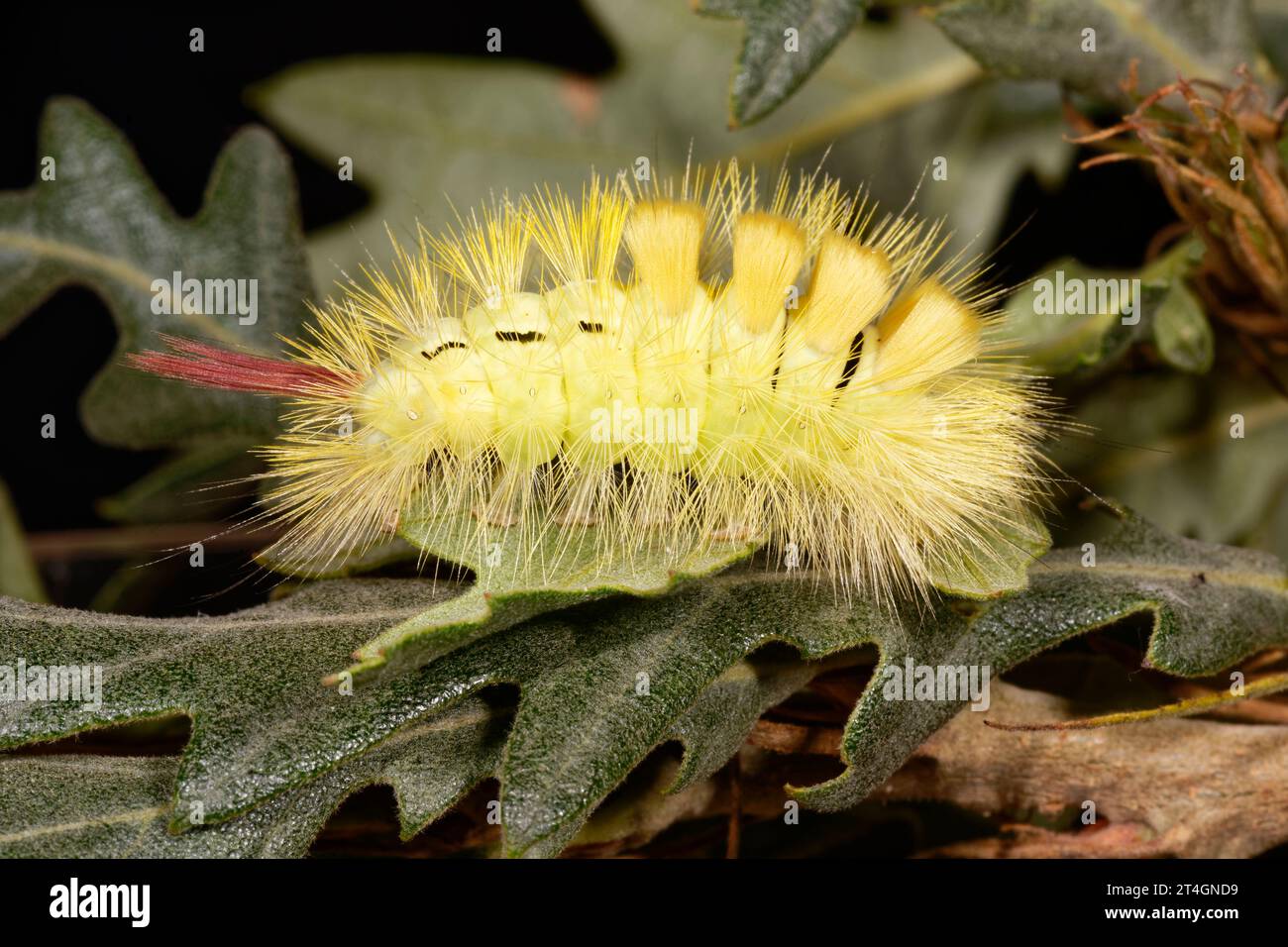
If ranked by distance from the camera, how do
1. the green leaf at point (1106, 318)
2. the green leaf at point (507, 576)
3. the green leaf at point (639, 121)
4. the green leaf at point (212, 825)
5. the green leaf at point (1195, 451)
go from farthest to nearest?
the green leaf at point (639, 121) → the green leaf at point (1195, 451) → the green leaf at point (1106, 318) → the green leaf at point (212, 825) → the green leaf at point (507, 576)

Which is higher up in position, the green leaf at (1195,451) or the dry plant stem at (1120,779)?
the green leaf at (1195,451)

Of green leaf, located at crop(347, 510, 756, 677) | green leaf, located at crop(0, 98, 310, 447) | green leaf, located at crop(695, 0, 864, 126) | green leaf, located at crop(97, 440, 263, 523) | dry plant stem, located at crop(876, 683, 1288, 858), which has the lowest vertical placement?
dry plant stem, located at crop(876, 683, 1288, 858)

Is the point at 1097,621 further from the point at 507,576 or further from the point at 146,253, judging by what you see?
the point at 146,253

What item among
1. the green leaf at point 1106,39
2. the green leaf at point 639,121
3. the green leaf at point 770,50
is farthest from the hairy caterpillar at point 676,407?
the green leaf at point 639,121

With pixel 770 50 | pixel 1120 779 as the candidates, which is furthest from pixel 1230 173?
pixel 1120 779

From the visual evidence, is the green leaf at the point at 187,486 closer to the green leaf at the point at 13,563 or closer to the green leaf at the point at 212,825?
the green leaf at the point at 13,563

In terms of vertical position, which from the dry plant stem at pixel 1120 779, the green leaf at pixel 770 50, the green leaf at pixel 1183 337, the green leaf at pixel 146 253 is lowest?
the dry plant stem at pixel 1120 779

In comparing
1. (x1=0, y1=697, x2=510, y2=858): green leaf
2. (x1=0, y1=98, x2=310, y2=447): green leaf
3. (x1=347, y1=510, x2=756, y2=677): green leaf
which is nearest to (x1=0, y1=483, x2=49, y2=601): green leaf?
(x1=0, y1=98, x2=310, y2=447): green leaf

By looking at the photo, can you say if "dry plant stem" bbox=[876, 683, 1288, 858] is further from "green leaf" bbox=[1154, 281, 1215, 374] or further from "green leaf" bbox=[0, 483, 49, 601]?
"green leaf" bbox=[0, 483, 49, 601]
